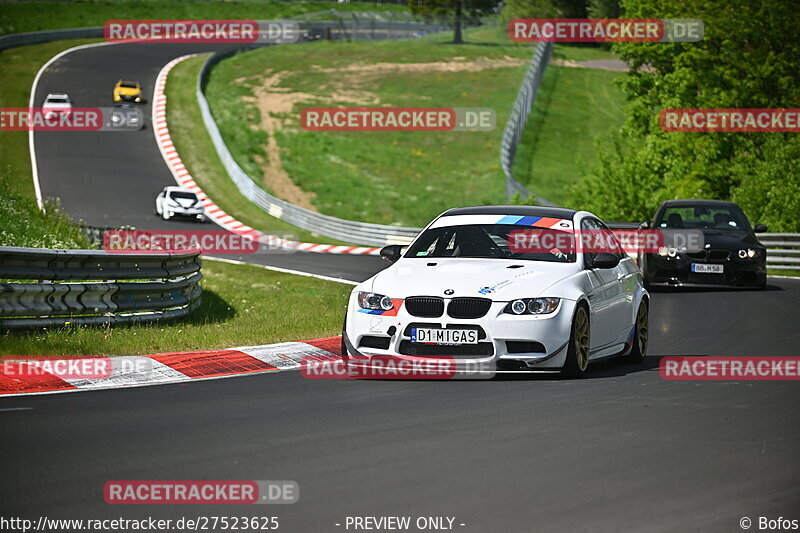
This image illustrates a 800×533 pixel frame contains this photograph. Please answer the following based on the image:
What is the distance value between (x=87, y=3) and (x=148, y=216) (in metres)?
67.1

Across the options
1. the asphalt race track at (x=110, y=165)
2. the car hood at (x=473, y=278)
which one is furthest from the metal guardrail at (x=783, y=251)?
the car hood at (x=473, y=278)

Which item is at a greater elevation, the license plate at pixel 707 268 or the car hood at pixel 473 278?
the car hood at pixel 473 278

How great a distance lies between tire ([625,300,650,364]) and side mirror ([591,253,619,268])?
1217mm

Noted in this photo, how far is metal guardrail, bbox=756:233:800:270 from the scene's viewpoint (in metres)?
32.2

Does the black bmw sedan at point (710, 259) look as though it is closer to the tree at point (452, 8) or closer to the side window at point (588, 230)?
the side window at point (588, 230)

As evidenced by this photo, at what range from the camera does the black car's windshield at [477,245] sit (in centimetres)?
1163

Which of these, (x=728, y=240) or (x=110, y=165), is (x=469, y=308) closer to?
(x=728, y=240)

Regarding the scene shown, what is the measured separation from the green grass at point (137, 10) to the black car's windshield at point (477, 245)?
82362mm

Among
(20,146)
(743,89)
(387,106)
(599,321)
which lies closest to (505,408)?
(599,321)

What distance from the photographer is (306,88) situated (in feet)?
250

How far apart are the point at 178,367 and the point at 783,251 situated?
24126 millimetres

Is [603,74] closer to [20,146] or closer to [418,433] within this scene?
[20,146]

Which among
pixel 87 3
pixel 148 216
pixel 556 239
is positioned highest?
pixel 87 3
